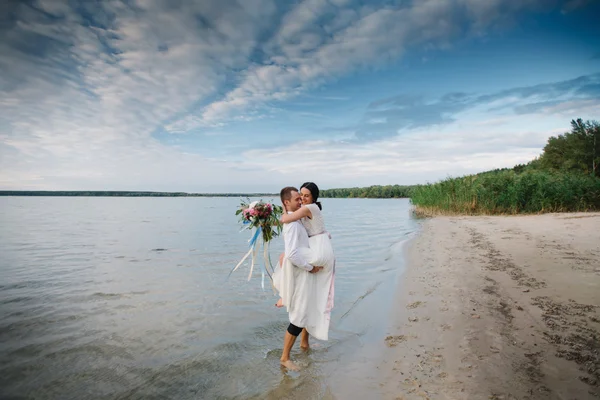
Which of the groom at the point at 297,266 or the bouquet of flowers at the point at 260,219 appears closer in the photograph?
the groom at the point at 297,266

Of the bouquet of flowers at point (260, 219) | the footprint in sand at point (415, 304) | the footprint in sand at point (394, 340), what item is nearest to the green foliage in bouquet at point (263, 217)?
the bouquet of flowers at point (260, 219)

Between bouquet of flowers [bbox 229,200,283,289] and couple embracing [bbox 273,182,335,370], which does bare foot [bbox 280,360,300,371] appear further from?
bouquet of flowers [bbox 229,200,283,289]

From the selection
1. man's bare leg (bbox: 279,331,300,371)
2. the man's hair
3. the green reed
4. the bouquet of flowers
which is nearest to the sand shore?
man's bare leg (bbox: 279,331,300,371)

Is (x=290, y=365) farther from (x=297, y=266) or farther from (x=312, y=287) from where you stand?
(x=297, y=266)

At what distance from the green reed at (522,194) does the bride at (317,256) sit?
26468 mm

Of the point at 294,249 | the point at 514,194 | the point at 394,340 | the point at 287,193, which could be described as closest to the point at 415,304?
the point at 394,340

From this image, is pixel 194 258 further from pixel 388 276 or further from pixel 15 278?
pixel 388 276

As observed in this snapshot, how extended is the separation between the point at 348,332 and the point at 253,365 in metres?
A: 1.92

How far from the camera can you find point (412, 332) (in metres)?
5.49

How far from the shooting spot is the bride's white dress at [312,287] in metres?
4.49

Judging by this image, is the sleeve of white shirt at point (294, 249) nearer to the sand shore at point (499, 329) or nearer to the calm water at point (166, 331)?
the calm water at point (166, 331)

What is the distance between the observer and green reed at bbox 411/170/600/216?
25594 millimetres

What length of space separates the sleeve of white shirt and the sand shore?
1.78 m

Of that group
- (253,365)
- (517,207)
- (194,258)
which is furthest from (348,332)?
(517,207)
